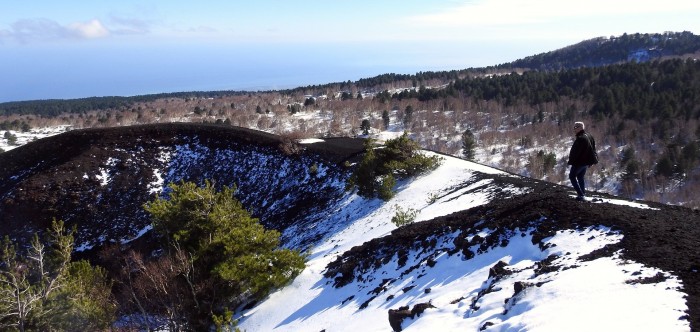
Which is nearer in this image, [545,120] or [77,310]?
[77,310]

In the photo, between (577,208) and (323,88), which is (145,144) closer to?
(577,208)

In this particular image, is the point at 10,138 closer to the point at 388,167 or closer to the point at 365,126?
the point at 365,126

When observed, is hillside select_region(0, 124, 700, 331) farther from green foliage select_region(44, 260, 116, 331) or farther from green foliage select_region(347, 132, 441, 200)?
green foliage select_region(44, 260, 116, 331)

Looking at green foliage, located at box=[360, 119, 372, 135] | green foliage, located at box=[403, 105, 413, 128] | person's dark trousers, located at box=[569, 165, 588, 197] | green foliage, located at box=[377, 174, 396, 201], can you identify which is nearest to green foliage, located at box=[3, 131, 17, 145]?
green foliage, located at box=[360, 119, 372, 135]

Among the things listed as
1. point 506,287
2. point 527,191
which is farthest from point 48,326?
point 527,191

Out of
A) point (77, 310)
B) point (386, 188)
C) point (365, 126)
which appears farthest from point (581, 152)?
point (365, 126)

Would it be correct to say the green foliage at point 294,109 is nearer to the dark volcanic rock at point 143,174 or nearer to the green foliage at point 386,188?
the dark volcanic rock at point 143,174
